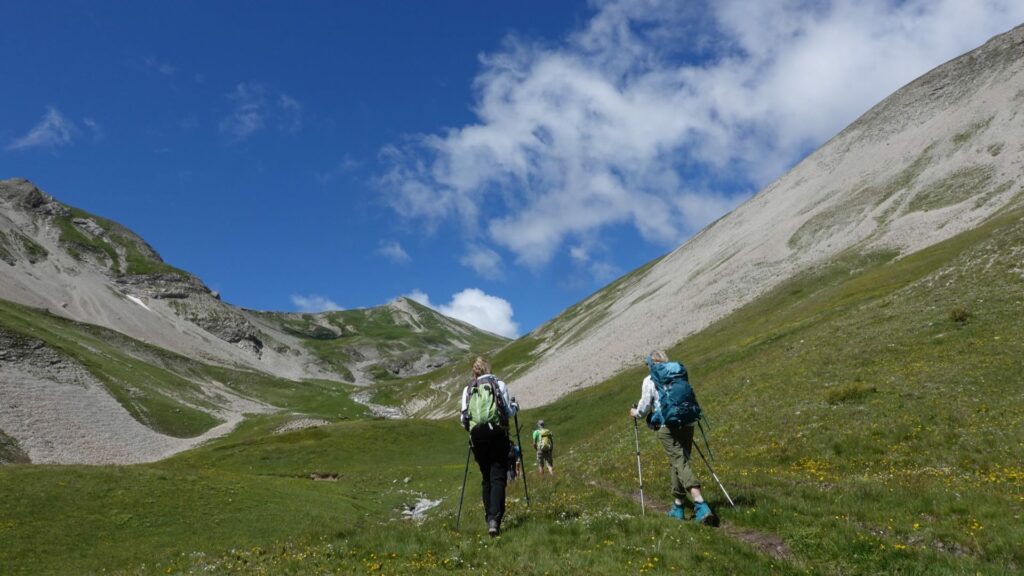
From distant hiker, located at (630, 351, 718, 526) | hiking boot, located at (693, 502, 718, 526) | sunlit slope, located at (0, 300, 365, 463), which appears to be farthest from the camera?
sunlit slope, located at (0, 300, 365, 463)

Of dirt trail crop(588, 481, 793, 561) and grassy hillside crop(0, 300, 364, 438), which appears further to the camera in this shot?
grassy hillside crop(0, 300, 364, 438)

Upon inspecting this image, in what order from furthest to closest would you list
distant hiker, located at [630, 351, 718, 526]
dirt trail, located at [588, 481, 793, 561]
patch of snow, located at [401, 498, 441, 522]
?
1. patch of snow, located at [401, 498, 441, 522]
2. distant hiker, located at [630, 351, 718, 526]
3. dirt trail, located at [588, 481, 793, 561]

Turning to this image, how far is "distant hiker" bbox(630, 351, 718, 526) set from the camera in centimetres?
1350

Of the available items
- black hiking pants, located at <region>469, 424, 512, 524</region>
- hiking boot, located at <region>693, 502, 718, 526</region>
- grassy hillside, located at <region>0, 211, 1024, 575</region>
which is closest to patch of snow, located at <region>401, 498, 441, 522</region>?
grassy hillside, located at <region>0, 211, 1024, 575</region>

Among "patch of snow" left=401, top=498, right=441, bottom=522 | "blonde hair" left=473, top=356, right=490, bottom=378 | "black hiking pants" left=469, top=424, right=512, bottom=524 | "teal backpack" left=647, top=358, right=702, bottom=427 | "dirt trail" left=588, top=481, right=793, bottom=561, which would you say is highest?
"blonde hair" left=473, top=356, right=490, bottom=378

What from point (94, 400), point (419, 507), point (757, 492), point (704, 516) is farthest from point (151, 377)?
point (704, 516)

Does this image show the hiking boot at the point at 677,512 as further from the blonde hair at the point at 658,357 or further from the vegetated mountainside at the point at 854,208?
the vegetated mountainside at the point at 854,208

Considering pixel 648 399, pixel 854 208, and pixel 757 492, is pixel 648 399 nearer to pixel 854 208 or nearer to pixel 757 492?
pixel 757 492

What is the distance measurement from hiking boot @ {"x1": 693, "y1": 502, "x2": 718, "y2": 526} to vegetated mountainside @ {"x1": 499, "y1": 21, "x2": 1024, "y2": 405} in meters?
67.3

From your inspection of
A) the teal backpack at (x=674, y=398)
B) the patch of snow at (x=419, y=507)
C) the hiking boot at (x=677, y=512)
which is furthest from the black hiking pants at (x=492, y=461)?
the patch of snow at (x=419, y=507)

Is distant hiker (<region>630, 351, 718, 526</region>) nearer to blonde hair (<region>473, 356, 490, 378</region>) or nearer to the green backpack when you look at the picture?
the green backpack

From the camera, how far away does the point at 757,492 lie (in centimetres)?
1567

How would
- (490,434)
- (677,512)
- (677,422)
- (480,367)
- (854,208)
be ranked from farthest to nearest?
(854,208)
(480,367)
(677,512)
(677,422)
(490,434)

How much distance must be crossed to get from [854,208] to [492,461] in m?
100
